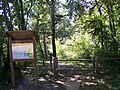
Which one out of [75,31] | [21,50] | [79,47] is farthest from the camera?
[75,31]

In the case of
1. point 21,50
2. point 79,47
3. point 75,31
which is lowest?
point 79,47

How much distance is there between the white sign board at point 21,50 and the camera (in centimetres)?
961

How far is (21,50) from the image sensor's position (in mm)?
9617

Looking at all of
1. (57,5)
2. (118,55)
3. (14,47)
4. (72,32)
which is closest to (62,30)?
(72,32)

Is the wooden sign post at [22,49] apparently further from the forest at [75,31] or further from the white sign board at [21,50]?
the forest at [75,31]

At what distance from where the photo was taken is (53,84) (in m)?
10.0

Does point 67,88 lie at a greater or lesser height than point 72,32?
lesser

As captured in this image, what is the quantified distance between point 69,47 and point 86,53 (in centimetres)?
933

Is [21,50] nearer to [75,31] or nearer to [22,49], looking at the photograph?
[22,49]

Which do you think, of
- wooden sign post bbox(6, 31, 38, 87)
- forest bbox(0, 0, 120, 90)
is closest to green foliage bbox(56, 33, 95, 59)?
forest bbox(0, 0, 120, 90)

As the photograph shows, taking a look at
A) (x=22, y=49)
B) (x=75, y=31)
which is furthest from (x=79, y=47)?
(x=22, y=49)

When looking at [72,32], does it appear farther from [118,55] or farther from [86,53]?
[118,55]

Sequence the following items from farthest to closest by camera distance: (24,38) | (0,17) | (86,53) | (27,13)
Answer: (86,53)
(27,13)
(0,17)
(24,38)

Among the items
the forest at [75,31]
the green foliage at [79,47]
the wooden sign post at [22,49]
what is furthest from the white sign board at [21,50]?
the green foliage at [79,47]
